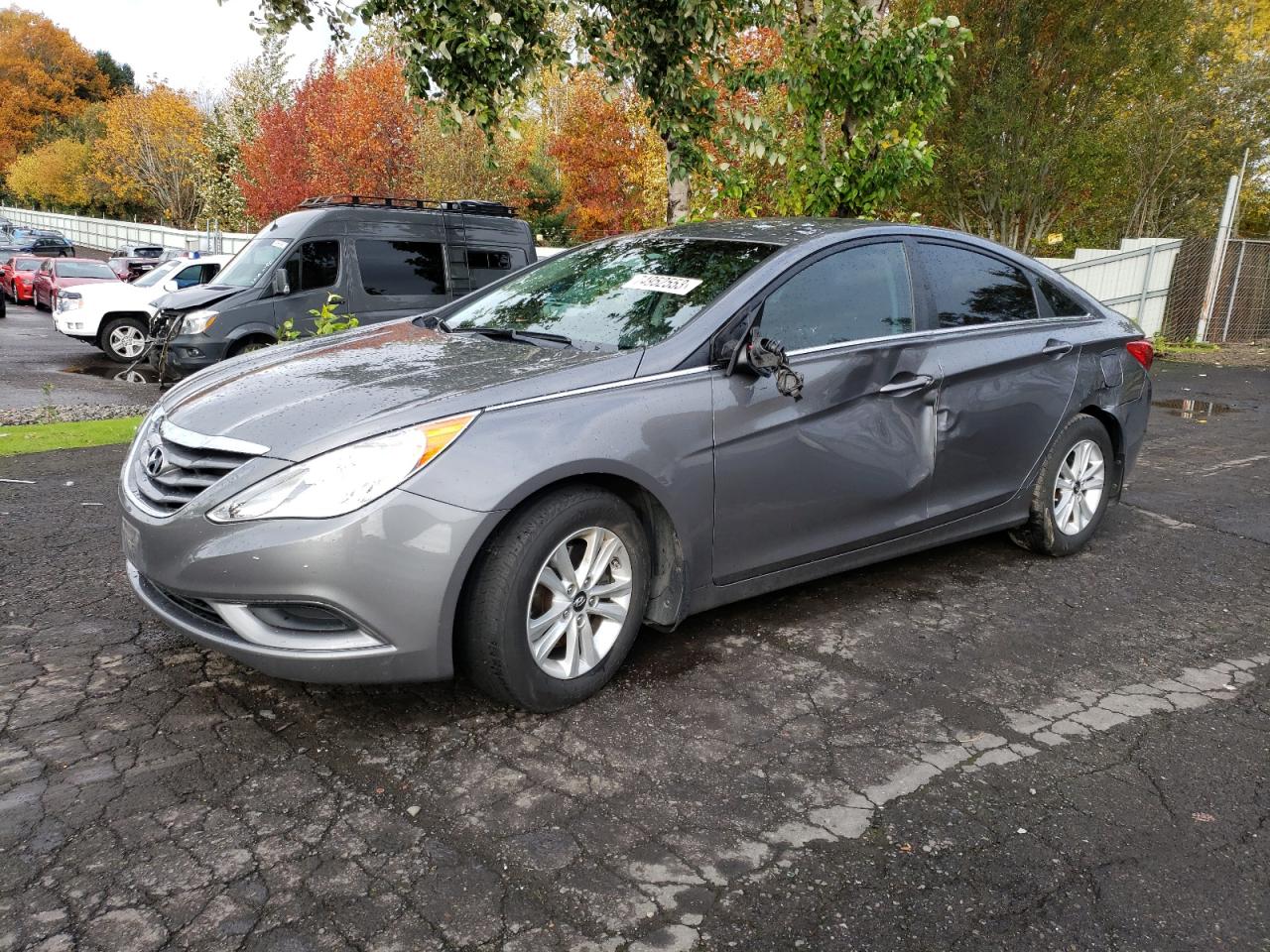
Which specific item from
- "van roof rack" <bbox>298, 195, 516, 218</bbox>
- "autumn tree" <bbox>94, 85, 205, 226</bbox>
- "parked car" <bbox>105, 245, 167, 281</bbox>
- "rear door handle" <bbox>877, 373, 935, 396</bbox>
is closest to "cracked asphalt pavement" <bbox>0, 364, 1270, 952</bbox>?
"rear door handle" <bbox>877, 373, 935, 396</bbox>

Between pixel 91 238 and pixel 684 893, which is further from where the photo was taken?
pixel 91 238

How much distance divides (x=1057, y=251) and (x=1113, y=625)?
Answer: 21.7 meters

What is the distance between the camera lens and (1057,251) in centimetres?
2375

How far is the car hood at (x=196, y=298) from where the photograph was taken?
10.8 m

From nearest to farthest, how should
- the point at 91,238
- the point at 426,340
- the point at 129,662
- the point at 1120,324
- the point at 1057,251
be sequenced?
the point at 129,662, the point at 426,340, the point at 1120,324, the point at 1057,251, the point at 91,238

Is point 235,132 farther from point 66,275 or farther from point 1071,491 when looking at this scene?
point 1071,491

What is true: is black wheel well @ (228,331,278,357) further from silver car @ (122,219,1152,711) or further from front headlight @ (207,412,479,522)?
front headlight @ (207,412,479,522)

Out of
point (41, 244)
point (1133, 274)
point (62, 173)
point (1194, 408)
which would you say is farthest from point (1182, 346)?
point (62, 173)

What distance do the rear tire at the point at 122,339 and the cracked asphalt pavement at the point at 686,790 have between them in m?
11.8

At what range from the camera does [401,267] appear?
11289 mm

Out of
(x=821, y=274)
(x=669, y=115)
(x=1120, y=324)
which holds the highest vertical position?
(x=669, y=115)

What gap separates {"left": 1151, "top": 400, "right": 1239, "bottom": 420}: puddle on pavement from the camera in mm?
10438

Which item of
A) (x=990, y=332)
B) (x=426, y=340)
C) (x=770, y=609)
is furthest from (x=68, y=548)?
(x=990, y=332)

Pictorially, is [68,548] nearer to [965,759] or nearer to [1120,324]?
[965,759]
